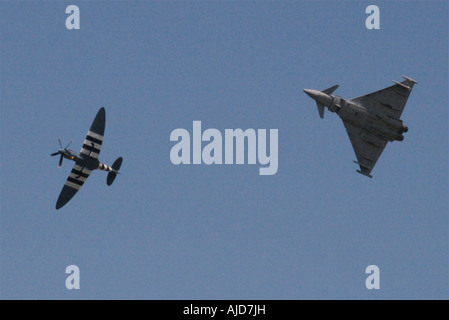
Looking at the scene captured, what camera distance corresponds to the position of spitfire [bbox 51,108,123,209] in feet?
302

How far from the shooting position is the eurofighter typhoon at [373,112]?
3406 inches

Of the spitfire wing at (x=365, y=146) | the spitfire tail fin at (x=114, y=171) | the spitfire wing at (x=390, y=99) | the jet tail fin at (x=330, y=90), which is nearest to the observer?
the jet tail fin at (x=330, y=90)

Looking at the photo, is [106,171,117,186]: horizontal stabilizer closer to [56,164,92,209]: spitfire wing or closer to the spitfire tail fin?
the spitfire tail fin

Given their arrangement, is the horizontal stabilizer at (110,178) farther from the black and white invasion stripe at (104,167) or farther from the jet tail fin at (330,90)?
the jet tail fin at (330,90)

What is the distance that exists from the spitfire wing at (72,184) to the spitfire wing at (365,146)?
99.0ft

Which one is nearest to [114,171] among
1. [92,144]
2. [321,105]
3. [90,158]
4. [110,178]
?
[110,178]

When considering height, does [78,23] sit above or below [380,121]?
above

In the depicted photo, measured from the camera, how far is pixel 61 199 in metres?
98.2

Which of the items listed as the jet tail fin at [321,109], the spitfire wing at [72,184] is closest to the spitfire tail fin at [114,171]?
the spitfire wing at [72,184]

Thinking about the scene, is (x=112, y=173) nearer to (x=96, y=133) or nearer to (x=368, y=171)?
(x=96, y=133)

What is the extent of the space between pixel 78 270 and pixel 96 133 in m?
22.6

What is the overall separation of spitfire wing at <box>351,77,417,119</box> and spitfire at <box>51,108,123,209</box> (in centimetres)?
2778

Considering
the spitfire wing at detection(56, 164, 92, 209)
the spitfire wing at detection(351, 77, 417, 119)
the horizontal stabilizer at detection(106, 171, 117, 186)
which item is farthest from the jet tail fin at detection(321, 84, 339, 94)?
the spitfire wing at detection(56, 164, 92, 209)
